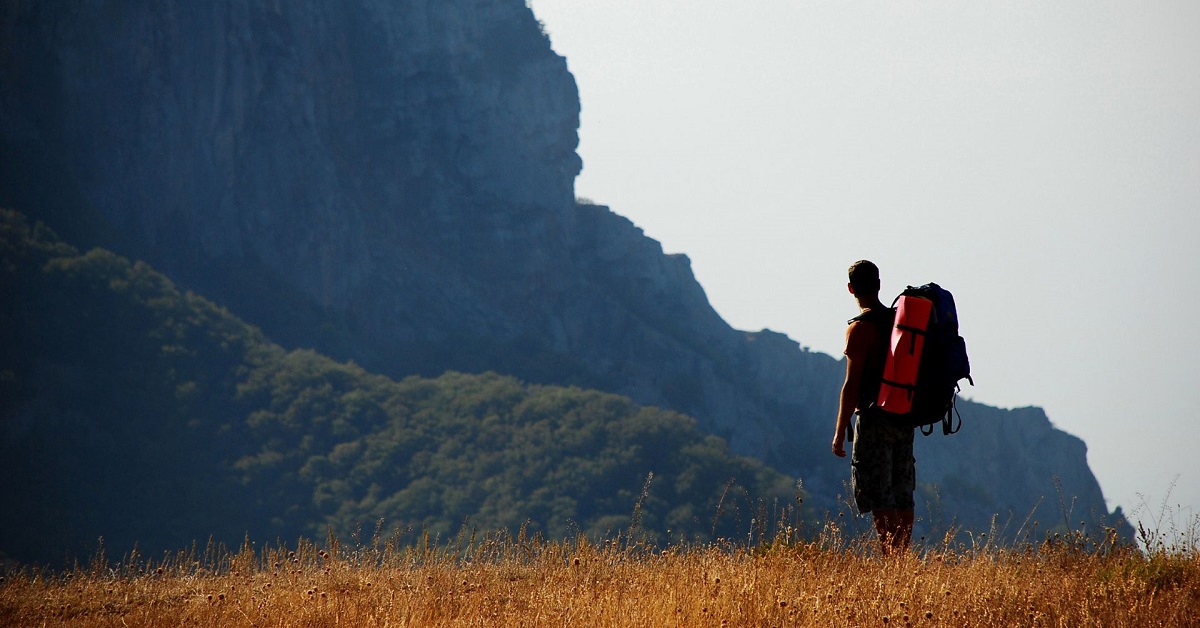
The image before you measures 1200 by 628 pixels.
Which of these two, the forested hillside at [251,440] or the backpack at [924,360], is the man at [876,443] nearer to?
the backpack at [924,360]

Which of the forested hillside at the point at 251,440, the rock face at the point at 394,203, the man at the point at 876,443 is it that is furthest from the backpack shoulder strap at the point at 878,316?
the rock face at the point at 394,203

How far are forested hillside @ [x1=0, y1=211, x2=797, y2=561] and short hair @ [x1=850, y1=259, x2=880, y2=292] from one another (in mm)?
82701

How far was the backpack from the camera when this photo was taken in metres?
6.32

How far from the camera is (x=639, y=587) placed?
21.1ft

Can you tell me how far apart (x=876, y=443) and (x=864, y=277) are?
40.8 inches

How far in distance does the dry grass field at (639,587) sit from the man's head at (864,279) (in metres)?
1.58

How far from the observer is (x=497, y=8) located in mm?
182500

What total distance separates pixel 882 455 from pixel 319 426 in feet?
377

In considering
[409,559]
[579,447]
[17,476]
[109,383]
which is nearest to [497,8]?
[579,447]

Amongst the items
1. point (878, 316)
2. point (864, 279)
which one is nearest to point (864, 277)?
point (864, 279)

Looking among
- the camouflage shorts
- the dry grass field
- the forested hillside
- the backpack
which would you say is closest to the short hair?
the backpack

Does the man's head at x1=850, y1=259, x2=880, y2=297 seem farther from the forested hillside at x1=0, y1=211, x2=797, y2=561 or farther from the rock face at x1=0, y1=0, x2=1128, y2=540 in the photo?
the rock face at x1=0, y1=0, x2=1128, y2=540

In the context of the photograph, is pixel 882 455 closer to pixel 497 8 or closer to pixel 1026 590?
pixel 1026 590

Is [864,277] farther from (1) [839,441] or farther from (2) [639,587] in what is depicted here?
(2) [639,587]
